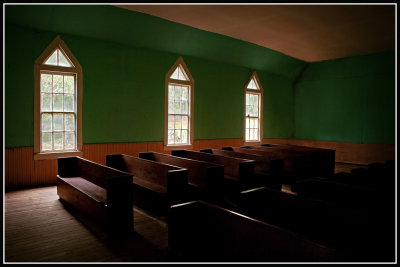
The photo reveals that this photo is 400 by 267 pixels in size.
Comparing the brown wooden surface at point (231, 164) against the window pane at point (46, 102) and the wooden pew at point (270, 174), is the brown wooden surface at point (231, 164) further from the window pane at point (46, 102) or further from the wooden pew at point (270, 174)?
the window pane at point (46, 102)

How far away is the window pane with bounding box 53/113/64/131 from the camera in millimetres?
5602

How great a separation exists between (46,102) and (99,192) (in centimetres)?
280

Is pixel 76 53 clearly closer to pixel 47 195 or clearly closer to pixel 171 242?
pixel 47 195

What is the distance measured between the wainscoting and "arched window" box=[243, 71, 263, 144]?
23.9 inches

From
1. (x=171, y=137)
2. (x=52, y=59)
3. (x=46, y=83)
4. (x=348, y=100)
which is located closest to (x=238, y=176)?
(x=171, y=137)

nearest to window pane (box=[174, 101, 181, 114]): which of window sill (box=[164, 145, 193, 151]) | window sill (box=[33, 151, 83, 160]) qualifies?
window sill (box=[164, 145, 193, 151])

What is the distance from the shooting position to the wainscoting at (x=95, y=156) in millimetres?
5121

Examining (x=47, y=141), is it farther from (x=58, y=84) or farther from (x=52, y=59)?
(x=52, y=59)

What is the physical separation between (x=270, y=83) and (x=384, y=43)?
11.2 ft

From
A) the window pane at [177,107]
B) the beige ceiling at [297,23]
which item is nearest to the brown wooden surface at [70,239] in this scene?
the window pane at [177,107]

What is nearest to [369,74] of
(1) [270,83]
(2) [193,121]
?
(1) [270,83]

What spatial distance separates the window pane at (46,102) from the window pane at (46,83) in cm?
10

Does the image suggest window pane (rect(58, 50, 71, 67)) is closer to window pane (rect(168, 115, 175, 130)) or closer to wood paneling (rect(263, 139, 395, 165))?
window pane (rect(168, 115, 175, 130))

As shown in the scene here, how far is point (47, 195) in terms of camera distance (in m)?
4.66
